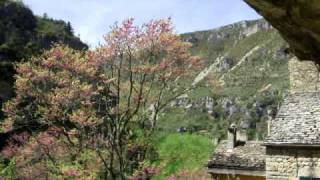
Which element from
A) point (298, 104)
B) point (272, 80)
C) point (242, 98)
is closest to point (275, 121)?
point (298, 104)

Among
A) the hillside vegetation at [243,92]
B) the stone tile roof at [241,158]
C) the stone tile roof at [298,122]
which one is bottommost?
the stone tile roof at [241,158]

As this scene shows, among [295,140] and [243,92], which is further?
[243,92]

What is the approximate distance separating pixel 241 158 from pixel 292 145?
5125 mm

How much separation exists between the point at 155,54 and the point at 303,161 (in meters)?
7.04

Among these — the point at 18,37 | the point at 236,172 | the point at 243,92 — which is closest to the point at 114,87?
the point at 236,172

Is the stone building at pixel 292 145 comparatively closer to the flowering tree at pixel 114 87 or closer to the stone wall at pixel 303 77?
the stone wall at pixel 303 77

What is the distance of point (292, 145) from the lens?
1970 centimetres

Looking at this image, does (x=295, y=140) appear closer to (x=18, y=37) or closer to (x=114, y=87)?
(x=114, y=87)

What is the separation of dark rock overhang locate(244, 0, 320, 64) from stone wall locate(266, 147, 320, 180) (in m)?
15.7

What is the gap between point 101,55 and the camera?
72.0 feet

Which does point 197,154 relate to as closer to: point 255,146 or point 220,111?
point 255,146

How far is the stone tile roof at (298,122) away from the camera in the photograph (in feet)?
65.1

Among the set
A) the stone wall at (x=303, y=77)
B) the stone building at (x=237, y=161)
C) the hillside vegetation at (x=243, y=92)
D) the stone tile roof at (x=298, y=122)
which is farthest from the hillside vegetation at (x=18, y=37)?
the stone tile roof at (x=298, y=122)

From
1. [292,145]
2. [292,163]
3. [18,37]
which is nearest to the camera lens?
[292,145]
